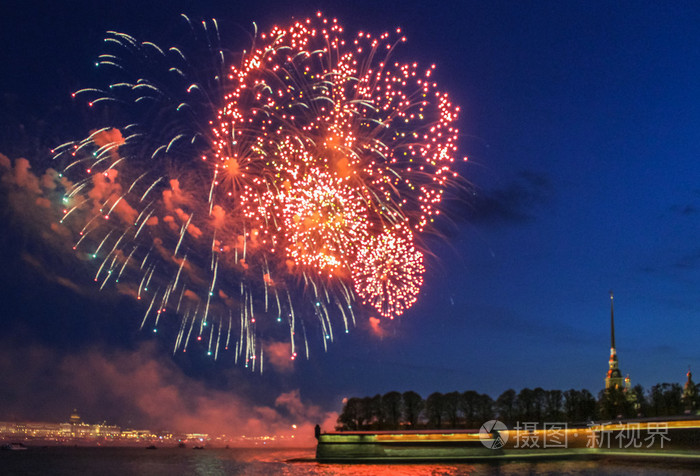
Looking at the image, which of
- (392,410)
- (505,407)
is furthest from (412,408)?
(505,407)

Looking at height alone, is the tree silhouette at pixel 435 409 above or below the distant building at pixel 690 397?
below

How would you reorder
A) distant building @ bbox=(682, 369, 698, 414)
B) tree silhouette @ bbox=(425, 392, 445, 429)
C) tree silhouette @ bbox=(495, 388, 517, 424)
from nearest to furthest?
distant building @ bbox=(682, 369, 698, 414), tree silhouette @ bbox=(495, 388, 517, 424), tree silhouette @ bbox=(425, 392, 445, 429)

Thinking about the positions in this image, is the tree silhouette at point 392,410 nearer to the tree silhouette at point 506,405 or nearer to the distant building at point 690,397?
the tree silhouette at point 506,405

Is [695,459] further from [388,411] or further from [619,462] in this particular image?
[388,411]

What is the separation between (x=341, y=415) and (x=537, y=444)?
186 ft

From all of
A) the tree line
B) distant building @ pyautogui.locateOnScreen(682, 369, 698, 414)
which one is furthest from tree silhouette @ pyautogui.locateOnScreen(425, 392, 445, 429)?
distant building @ pyautogui.locateOnScreen(682, 369, 698, 414)

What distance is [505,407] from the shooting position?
380 ft

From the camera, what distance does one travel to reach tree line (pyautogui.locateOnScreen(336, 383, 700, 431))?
339ft

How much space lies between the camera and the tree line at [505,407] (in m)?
103

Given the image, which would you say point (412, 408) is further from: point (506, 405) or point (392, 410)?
point (506, 405)

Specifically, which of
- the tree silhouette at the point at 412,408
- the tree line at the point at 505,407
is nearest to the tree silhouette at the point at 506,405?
the tree line at the point at 505,407

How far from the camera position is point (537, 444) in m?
78.3

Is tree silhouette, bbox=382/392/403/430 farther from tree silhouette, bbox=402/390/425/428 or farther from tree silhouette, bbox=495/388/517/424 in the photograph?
tree silhouette, bbox=495/388/517/424

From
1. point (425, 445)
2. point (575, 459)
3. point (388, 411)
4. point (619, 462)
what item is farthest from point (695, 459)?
point (388, 411)
